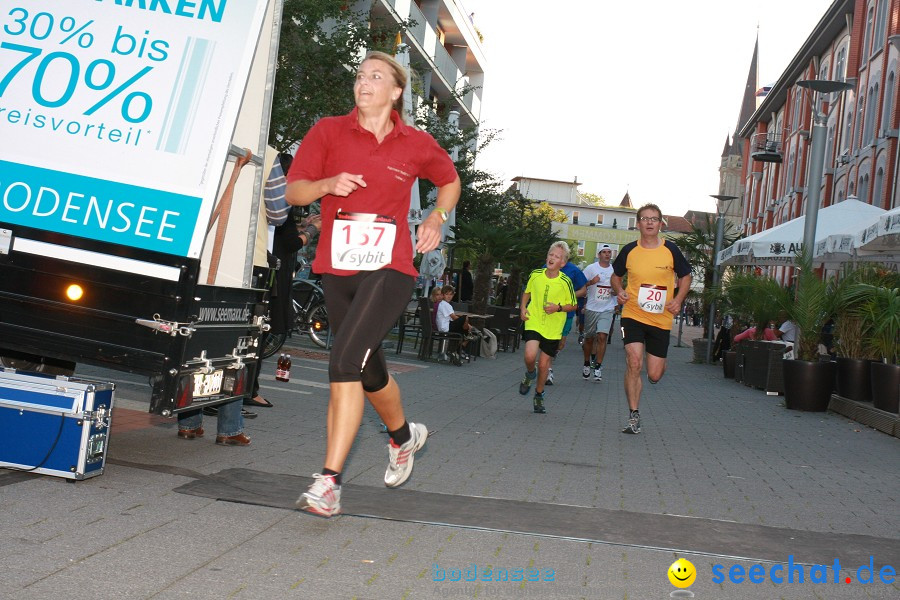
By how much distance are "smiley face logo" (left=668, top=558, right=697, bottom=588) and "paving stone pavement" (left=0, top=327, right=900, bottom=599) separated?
0.13ft

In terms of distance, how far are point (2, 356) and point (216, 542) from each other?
2.71 meters

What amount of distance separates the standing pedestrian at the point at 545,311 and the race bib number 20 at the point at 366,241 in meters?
6.67

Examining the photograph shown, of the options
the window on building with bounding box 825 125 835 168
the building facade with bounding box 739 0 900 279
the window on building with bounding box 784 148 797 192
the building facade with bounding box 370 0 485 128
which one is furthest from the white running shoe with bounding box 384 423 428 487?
the window on building with bounding box 784 148 797 192

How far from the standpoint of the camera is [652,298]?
10.2 metres

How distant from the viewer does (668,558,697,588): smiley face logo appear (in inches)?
169

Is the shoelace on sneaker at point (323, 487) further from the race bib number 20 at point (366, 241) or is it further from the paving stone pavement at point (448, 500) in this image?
the race bib number 20 at point (366, 241)

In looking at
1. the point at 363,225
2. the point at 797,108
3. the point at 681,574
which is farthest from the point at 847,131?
the point at 681,574

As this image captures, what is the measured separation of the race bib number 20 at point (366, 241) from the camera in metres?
5.12

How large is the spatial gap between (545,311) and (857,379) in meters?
4.56

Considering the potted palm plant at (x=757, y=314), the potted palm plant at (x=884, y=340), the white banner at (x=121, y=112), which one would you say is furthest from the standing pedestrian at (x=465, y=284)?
the white banner at (x=121, y=112)

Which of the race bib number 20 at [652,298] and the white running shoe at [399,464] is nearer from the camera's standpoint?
the white running shoe at [399,464]

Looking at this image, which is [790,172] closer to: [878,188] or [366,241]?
[878,188]

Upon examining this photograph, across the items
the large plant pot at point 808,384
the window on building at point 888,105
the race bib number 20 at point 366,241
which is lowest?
the large plant pot at point 808,384

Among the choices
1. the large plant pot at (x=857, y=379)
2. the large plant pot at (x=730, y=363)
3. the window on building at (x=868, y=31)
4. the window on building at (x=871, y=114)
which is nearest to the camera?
the large plant pot at (x=857, y=379)
